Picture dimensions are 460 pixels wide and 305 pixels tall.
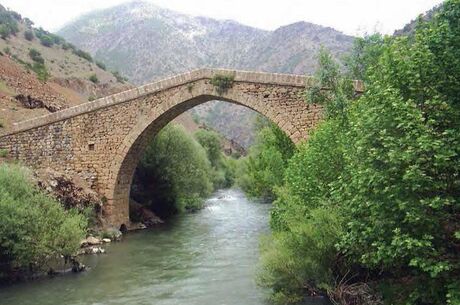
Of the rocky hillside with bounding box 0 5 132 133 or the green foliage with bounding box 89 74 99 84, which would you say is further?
the green foliage with bounding box 89 74 99 84

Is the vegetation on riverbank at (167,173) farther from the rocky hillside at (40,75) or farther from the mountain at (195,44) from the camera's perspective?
the mountain at (195,44)

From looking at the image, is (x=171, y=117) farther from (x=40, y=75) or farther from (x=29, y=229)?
(x=40, y=75)

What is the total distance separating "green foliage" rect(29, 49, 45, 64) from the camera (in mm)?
42981

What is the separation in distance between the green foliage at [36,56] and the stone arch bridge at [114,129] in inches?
967

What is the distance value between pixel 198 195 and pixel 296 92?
13.7 metres

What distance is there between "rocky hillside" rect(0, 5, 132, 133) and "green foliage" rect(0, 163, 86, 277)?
32.5 feet

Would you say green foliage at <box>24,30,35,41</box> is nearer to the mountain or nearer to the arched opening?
the mountain

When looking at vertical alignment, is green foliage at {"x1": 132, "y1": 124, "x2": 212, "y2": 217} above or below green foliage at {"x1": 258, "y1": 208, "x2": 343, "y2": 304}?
above

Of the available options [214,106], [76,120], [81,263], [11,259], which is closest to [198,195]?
[76,120]

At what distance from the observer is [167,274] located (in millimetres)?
13547

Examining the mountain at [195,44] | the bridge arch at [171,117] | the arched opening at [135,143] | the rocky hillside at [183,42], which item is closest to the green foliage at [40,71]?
the arched opening at [135,143]

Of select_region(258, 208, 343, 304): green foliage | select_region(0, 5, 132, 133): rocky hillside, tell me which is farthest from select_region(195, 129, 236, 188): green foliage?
select_region(258, 208, 343, 304): green foliage

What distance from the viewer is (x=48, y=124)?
2016cm

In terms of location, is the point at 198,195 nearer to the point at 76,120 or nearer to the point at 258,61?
the point at 76,120
